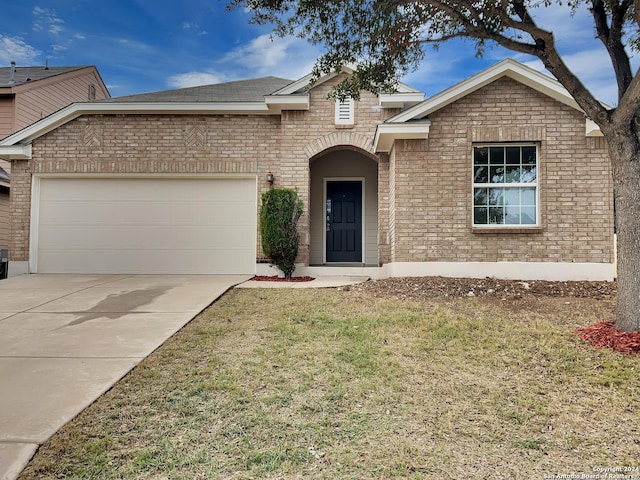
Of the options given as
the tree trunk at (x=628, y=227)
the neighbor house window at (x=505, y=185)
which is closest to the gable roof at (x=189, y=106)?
the neighbor house window at (x=505, y=185)

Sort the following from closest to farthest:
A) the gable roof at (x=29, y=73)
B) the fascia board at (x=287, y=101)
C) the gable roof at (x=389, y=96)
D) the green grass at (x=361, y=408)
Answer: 1. the green grass at (x=361, y=408)
2. the fascia board at (x=287, y=101)
3. the gable roof at (x=389, y=96)
4. the gable roof at (x=29, y=73)

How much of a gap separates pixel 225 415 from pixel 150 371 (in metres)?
1.07

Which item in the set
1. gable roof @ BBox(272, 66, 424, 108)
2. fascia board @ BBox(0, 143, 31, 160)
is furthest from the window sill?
fascia board @ BBox(0, 143, 31, 160)

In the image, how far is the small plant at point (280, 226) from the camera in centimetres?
878

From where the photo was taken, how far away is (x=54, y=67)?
52.2ft

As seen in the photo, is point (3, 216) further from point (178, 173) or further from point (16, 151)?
point (178, 173)

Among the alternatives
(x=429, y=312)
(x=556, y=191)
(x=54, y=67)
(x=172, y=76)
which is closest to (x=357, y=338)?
(x=429, y=312)

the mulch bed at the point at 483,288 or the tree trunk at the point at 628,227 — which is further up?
the tree trunk at the point at 628,227

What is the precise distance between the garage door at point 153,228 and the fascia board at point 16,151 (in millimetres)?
1117

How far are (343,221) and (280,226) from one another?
9.55 feet

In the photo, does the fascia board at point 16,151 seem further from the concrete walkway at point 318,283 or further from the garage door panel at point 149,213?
the concrete walkway at point 318,283

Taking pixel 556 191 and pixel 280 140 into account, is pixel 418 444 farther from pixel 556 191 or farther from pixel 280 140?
pixel 280 140

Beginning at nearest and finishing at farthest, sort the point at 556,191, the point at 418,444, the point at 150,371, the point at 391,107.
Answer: the point at 418,444
the point at 150,371
the point at 556,191
the point at 391,107

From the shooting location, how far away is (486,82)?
8.15 m
